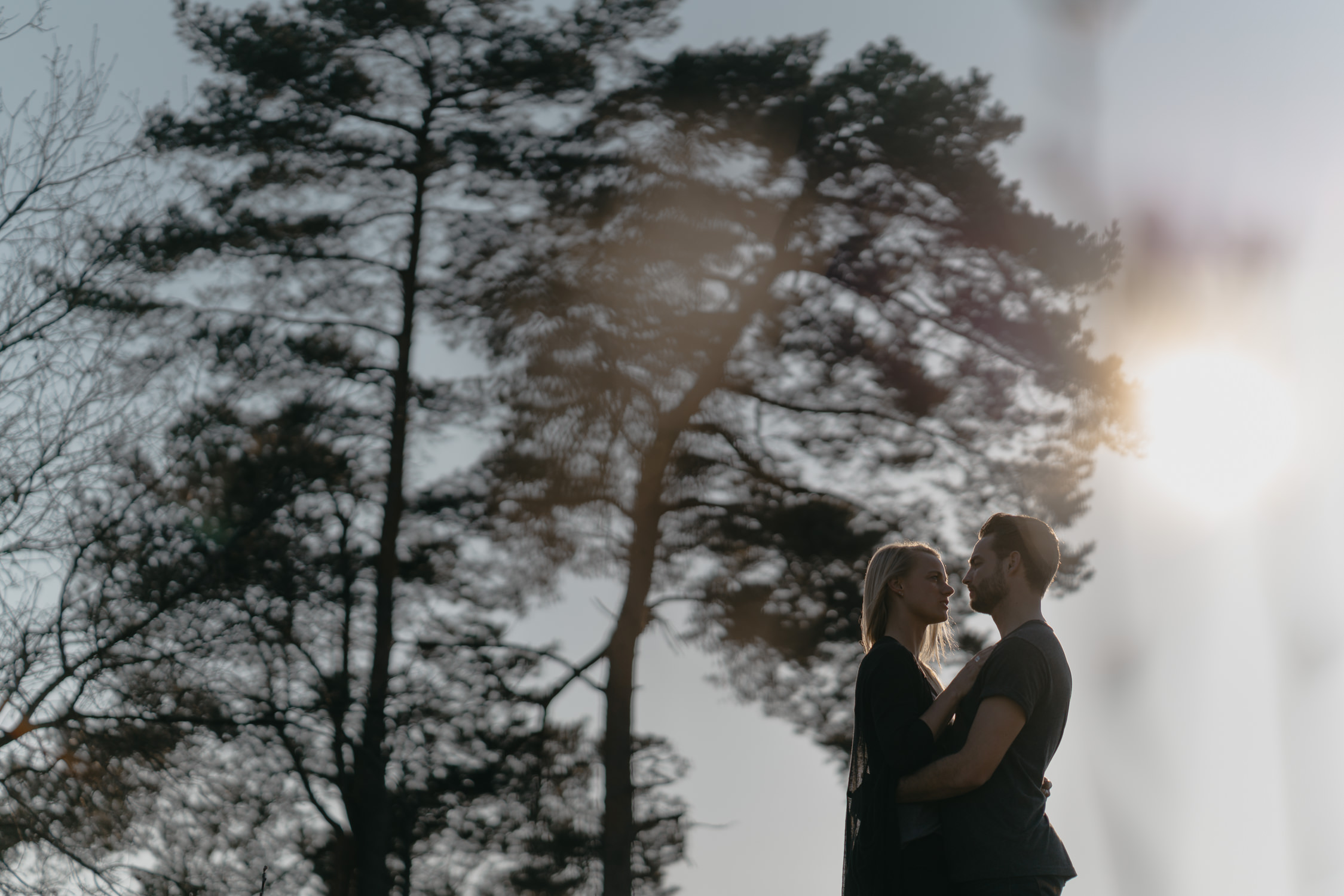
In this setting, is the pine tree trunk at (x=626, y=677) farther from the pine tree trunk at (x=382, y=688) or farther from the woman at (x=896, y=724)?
the woman at (x=896, y=724)

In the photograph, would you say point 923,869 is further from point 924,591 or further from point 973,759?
point 924,591

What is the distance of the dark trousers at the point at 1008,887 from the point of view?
2.91 meters

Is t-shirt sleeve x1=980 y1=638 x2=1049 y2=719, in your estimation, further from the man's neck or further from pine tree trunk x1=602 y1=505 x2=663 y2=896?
pine tree trunk x1=602 y1=505 x2=663 y2=896

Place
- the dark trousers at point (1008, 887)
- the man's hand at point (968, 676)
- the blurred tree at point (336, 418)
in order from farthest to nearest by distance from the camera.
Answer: the blurred tree at point (336, 418) < the man's hand at point (968, 676) < the dark trousers at point (1008, 887)

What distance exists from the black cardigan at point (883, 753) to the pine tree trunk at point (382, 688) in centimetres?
791

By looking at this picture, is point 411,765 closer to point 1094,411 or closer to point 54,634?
point 54,634

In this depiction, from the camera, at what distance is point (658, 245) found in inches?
432

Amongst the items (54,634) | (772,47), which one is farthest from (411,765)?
(772,47)

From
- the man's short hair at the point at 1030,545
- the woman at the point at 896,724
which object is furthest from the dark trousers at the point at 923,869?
the man's short hair at the point at 1030,545

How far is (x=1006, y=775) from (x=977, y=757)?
0.15m

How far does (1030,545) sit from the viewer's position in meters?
3.29

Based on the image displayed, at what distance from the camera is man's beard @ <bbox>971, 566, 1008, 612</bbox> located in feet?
10.7

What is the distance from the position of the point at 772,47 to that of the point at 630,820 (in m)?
7.21

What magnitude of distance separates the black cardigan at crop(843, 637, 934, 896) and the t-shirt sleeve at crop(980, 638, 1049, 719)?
0.19m
